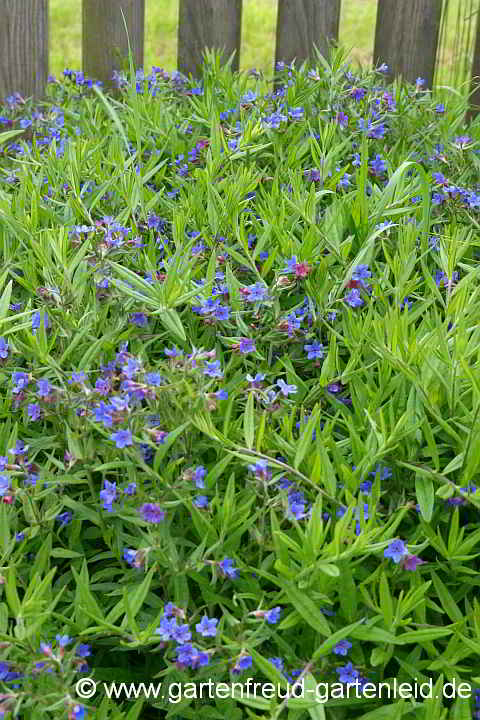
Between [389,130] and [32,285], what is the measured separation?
54.8 inches

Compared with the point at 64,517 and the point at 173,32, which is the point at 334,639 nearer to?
the point at 64,517

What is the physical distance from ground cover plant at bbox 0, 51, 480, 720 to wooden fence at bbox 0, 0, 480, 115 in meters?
1.82

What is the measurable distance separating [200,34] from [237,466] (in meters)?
2.78

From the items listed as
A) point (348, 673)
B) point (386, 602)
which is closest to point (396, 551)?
point (386, 602)

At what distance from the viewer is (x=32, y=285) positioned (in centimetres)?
186

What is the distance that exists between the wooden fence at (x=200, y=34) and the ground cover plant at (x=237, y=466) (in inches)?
71.8

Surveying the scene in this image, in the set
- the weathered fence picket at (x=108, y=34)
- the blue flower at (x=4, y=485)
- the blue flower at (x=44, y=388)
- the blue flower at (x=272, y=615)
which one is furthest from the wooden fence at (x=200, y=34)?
the blue flower at (x=272, y=615)

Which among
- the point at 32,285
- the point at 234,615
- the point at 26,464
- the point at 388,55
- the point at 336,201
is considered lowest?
the point at 234,615

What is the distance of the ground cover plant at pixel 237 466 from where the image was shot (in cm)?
131

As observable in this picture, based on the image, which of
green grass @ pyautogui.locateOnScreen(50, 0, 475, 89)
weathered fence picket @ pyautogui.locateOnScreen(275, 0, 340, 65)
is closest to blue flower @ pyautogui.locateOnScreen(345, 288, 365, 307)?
weathered fence picket @ pyautogui.locateOnScreen(275, 0, 340, 65)

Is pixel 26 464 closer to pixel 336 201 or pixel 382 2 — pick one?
pixel 336 201

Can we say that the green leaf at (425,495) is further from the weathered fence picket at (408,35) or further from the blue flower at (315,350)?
the weathered fence picket at (408,35)

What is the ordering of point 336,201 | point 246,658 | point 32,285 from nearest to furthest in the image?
point 246,658
point 32,285
point 336,201

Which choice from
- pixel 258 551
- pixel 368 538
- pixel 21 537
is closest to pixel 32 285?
pixel 21 537
